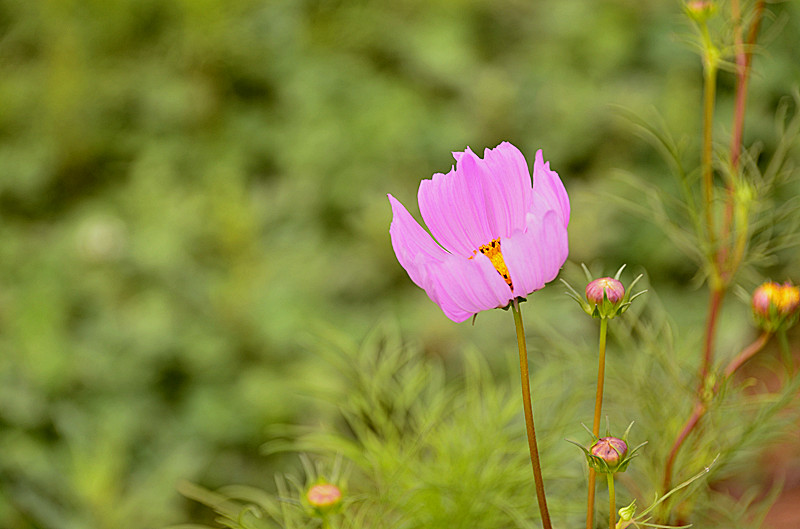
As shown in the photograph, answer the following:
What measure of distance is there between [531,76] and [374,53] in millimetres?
262

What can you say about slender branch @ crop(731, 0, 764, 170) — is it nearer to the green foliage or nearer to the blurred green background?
the green foliage

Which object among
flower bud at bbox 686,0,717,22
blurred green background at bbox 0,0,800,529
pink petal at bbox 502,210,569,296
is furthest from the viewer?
blurred green background at bbox 0,0,800,529

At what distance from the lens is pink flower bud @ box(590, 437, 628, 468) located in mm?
284

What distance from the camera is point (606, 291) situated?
29cm

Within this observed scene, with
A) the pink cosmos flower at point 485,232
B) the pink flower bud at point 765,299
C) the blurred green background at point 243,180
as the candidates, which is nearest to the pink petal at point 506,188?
the pink cosmos flower at point 485,232

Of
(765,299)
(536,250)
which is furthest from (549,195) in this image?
(765,299)

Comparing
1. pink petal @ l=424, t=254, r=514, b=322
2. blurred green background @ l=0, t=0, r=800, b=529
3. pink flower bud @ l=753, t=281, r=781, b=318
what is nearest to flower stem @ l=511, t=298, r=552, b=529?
pink petal @ l=424, t=254, r=514, b=322

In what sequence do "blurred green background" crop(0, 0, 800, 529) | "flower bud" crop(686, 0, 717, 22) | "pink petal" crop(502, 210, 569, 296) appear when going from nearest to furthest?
"pink petal" crop(502, 210, 569, 296)
"flower bud" crop(686, 0, 717, 22)
"blurred green background" crop(0, 0, 800, 529)

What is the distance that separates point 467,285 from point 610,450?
3.1 inches

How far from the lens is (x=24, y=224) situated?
3.80 ft

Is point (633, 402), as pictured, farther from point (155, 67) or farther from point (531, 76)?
point (155, 67)

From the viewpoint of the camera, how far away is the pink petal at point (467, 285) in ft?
0.91

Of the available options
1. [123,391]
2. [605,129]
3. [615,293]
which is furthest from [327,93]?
[615,293]

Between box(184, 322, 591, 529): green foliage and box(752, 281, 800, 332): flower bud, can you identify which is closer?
A: box(752, 281, 800, 332): flower bud
